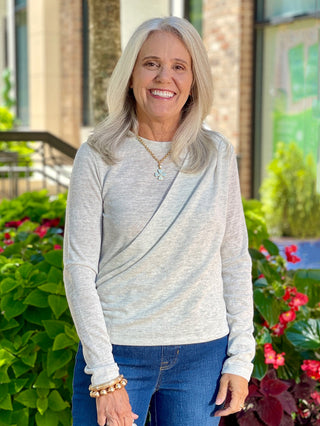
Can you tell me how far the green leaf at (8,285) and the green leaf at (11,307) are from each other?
0.12 ft

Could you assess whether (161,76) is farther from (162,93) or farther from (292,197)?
(292,197)

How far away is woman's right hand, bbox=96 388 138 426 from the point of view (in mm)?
1790

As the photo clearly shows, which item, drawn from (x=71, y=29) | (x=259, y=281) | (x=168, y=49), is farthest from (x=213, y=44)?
(x=168, y=49)

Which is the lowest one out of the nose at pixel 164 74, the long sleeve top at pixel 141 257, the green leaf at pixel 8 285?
the green leaf at pixel 8 285

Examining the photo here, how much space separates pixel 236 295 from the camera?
6.64 ft

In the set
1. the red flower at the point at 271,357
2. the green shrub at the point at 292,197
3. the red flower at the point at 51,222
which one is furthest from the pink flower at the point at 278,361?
the green shrub at the point at 292,197

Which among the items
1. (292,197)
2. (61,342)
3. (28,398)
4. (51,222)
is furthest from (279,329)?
(292,197)

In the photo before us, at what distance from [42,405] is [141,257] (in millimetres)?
1076

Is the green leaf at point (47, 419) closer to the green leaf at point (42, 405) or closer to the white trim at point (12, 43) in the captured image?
the green leaf at point (42, 405)

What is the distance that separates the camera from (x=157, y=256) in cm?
187

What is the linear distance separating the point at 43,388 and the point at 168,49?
56.6 inches

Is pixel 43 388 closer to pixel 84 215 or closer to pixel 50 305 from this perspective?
pixel 50 305

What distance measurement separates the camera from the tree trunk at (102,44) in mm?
4363

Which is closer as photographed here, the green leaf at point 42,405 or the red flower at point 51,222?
the green leaf at point 42,405
